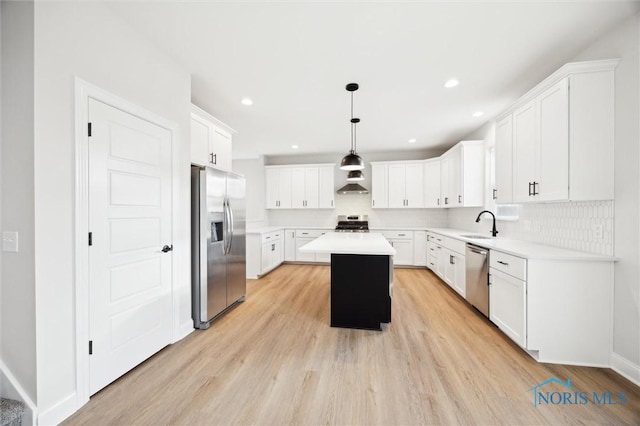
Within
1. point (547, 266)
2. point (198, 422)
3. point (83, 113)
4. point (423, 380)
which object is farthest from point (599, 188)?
point (83, 113)

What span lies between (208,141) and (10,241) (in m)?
2.04

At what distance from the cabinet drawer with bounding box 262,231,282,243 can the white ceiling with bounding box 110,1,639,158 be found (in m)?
2.31

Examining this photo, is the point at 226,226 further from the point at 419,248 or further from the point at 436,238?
the point at 419,248

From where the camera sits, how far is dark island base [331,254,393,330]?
2676 millimetres

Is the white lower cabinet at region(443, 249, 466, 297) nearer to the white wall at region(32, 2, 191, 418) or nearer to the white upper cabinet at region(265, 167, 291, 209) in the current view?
the white upper cabinet at region(265, 167, 291, 209)

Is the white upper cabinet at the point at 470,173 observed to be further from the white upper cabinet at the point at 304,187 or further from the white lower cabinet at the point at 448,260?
the white upper cabinet at the point at 304,187

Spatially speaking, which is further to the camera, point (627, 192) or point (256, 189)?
point (256, 189)

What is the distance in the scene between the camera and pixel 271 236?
5.38 m

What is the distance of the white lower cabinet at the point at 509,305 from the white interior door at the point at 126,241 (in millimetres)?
3192

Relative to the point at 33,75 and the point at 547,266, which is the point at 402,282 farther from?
the point at 33,75

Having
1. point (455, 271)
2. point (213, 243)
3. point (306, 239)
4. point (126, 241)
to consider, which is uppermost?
point (126, 241)

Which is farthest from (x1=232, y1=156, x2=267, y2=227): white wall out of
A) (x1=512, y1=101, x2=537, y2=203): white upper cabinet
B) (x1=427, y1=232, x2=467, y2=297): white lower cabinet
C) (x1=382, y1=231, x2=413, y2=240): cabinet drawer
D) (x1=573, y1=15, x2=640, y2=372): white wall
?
(x1=573, y1=15, x2=640, y2=372): white wall

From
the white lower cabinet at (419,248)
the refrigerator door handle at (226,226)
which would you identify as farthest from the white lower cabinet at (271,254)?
the white lower cabinet at (419,248)

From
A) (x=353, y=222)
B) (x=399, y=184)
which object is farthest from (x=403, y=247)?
(x=399, y=184)
